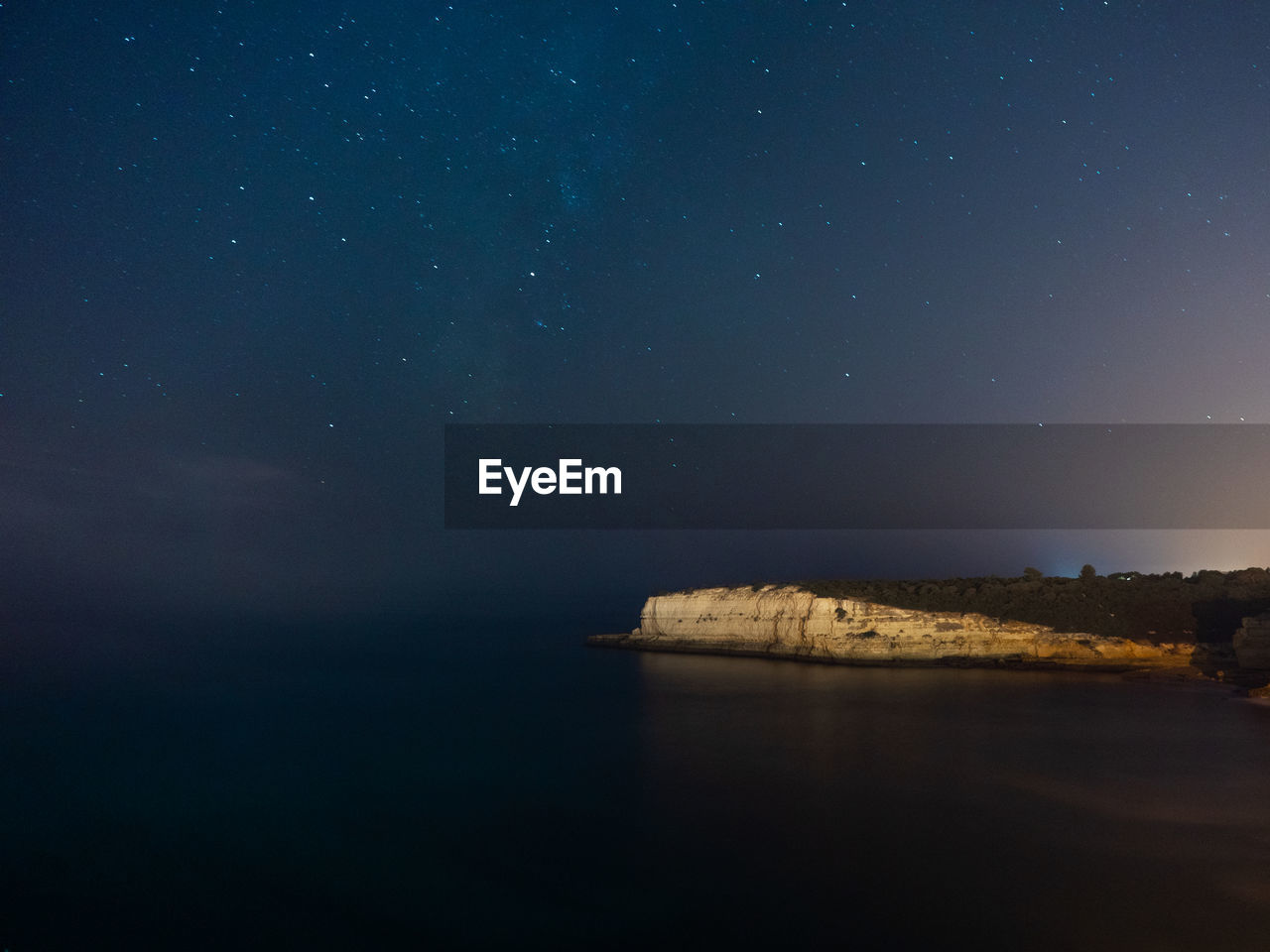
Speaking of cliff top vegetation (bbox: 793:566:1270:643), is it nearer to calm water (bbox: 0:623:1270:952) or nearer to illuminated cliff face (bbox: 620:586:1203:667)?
illuminated cliff face (bbox: 620:586:1203:667)

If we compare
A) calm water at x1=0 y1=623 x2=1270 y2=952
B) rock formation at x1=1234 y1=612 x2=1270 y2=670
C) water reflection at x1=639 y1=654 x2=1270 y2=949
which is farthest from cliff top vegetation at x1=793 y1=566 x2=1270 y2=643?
water reflection at x1=639 y1=654 x2=1270 y2=949

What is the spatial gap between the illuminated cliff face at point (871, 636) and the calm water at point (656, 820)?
4056 mm

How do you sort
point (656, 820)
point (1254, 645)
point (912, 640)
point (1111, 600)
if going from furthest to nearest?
point (1111, 600), point (912, 640), point (1254, 645), point (656, 820)

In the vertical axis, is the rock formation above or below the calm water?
above

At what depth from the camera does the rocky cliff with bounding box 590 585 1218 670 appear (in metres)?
39.3

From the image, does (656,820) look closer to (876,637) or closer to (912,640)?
(876,637)

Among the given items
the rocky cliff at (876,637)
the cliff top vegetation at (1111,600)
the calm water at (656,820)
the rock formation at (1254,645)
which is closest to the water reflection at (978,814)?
the calm water at (656,820)

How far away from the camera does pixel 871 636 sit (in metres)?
43.8

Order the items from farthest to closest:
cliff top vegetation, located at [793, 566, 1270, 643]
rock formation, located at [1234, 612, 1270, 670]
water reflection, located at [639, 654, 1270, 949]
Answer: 1. cliff top vegetation, located at [793, 566, 1270, 643]
2. rock formation, located at [1234, 612, 1270, 670]
3. water reflection, located at [639, 654, 1270, 949]

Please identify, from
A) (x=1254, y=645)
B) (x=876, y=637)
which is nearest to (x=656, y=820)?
(x=876, y=637)

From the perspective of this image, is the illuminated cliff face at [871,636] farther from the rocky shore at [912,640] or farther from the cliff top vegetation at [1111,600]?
the cliff top vegetation at [1111,600]

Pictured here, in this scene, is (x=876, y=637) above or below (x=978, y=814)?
above

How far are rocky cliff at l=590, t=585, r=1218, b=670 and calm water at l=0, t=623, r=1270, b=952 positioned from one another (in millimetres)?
4034

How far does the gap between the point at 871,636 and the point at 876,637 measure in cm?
30
